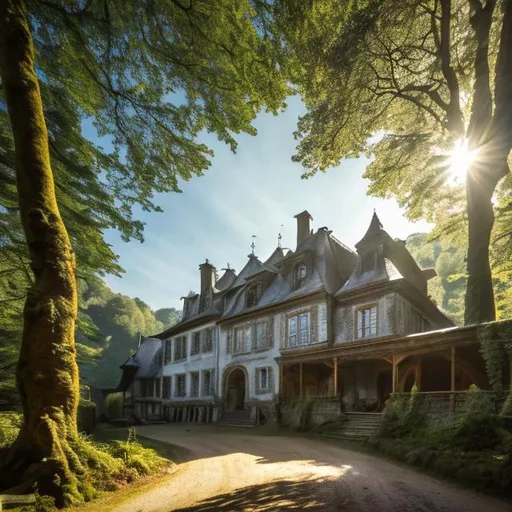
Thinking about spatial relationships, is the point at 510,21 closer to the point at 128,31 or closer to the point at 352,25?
the point at 352,25

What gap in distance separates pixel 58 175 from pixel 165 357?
27041 millimetres

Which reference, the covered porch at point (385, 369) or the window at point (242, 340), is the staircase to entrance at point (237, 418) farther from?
the window at point (242, 340)

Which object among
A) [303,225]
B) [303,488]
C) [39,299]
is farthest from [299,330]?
[39,299]

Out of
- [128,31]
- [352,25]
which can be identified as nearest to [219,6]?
[128,31]

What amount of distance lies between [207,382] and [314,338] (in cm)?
1105

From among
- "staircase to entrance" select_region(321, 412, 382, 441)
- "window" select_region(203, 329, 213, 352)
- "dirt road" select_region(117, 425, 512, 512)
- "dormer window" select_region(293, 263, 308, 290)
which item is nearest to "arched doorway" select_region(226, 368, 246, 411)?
"window" select_region(203, 329, 213, 352)

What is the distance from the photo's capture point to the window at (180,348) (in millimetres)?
31203

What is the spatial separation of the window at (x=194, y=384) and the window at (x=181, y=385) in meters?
0.88

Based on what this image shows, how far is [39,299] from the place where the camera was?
6.52 metres

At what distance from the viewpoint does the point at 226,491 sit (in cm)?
653

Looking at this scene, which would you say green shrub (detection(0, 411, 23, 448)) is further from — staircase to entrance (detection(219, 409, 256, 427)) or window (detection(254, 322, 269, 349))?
window (detection(254, 322, 269, 349))

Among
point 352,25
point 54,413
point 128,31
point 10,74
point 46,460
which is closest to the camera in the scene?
point 46,460

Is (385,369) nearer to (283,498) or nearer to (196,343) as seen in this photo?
(283,498)

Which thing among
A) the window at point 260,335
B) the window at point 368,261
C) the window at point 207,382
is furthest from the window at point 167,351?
the window at point 368,261
